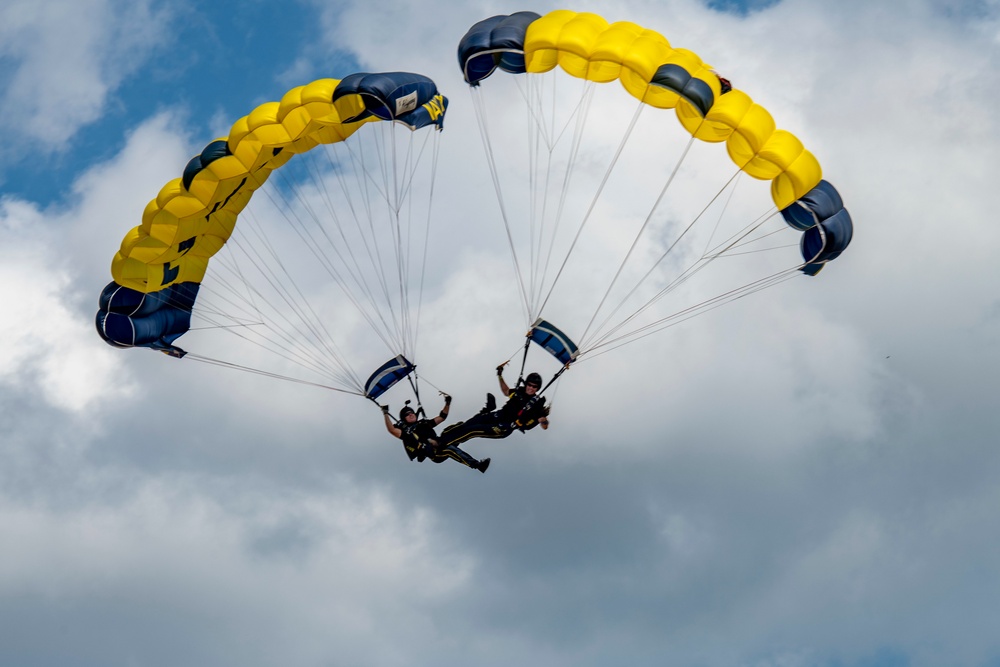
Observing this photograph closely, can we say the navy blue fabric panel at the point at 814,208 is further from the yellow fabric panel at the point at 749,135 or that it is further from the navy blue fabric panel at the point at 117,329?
the navy blue fabric panel at the point at 117,329

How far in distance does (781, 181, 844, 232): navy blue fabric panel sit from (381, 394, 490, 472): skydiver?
6.77 m

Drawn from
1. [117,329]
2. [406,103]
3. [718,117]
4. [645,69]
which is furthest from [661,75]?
[117,329]

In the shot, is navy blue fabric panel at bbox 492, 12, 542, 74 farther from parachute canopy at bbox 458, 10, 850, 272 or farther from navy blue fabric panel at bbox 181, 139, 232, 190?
navy blue fabric panel at bbox 181, 139, 232, 190

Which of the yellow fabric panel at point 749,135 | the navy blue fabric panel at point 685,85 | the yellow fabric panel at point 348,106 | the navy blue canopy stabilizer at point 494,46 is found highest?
the navy blue canopy stabilizer at point 494,46

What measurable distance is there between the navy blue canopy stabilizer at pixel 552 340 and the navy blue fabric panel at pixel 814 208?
14.3 feet

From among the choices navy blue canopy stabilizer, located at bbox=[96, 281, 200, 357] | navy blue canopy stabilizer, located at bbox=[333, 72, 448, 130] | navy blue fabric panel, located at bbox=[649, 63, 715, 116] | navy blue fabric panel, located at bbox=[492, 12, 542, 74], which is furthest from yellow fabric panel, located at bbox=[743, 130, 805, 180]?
navy blue canopy stabilizer, located at bbox=[96, 281, 200, 357]

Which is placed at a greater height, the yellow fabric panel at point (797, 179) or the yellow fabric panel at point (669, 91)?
the yellow fabric panel at point (669, 91)

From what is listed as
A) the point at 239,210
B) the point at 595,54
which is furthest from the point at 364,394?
the point at 595,54

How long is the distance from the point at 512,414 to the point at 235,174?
659cm

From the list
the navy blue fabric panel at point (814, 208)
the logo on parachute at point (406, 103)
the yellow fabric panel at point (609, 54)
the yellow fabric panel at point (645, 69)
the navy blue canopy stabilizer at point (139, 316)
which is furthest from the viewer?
the navy blue canopy stabilizer at point (139, 316)

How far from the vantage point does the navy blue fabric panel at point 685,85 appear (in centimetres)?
2833

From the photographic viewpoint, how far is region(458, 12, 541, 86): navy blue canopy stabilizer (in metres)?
29.2

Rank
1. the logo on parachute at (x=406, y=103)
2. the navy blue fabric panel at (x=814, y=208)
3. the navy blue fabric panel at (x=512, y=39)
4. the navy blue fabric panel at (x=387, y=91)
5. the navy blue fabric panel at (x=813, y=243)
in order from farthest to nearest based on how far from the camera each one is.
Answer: the logo on parachute at (x=406, y=103)
the navy blue fabric panel at (x=387, y=91)
the navy blue fabric panel at (x=813, y=243)
the navy blue fabric panel at (x=512, y=39)
the navy blue fabric panel at (x=814, y=208)

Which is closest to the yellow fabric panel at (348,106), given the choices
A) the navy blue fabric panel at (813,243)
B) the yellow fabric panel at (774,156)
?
the yellow fabric panel at (774,156)
